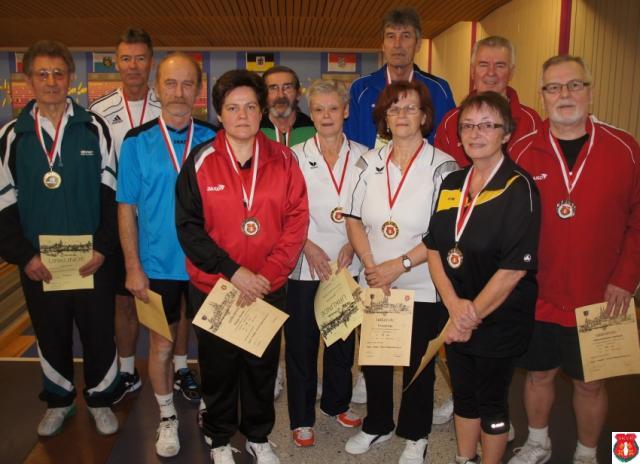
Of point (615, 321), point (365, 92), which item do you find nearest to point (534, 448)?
point (615, 321)

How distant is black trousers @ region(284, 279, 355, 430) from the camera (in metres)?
2.49

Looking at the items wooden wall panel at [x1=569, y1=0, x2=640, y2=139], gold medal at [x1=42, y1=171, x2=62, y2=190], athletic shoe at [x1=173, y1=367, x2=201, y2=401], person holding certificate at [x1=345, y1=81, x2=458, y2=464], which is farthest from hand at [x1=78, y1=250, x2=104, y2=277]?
wooden wall panel at [x1=569, y1=0, x2=640, y2=139]

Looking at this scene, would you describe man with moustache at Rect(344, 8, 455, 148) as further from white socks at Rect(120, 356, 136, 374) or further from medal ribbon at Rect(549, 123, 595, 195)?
white socks at Rect(120, 356, 136, 374)

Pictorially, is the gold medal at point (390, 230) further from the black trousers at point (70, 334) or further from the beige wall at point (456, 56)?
the beige wall at point (456, 56)

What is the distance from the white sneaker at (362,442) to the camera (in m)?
2.55

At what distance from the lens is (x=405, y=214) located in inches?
86.7

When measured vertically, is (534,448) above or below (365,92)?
below

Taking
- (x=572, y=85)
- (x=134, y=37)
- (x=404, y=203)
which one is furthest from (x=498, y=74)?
(x=134, y=37)

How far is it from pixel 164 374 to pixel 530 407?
1.73 m

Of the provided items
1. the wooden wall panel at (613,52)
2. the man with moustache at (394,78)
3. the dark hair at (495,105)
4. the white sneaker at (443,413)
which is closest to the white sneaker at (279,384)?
the white sneaker at (443,413)

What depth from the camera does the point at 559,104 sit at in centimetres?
211

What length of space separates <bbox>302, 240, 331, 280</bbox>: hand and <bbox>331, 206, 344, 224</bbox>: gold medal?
0.15 metres

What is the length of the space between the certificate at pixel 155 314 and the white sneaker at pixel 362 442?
998mm

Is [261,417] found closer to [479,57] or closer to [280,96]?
[280,96]
